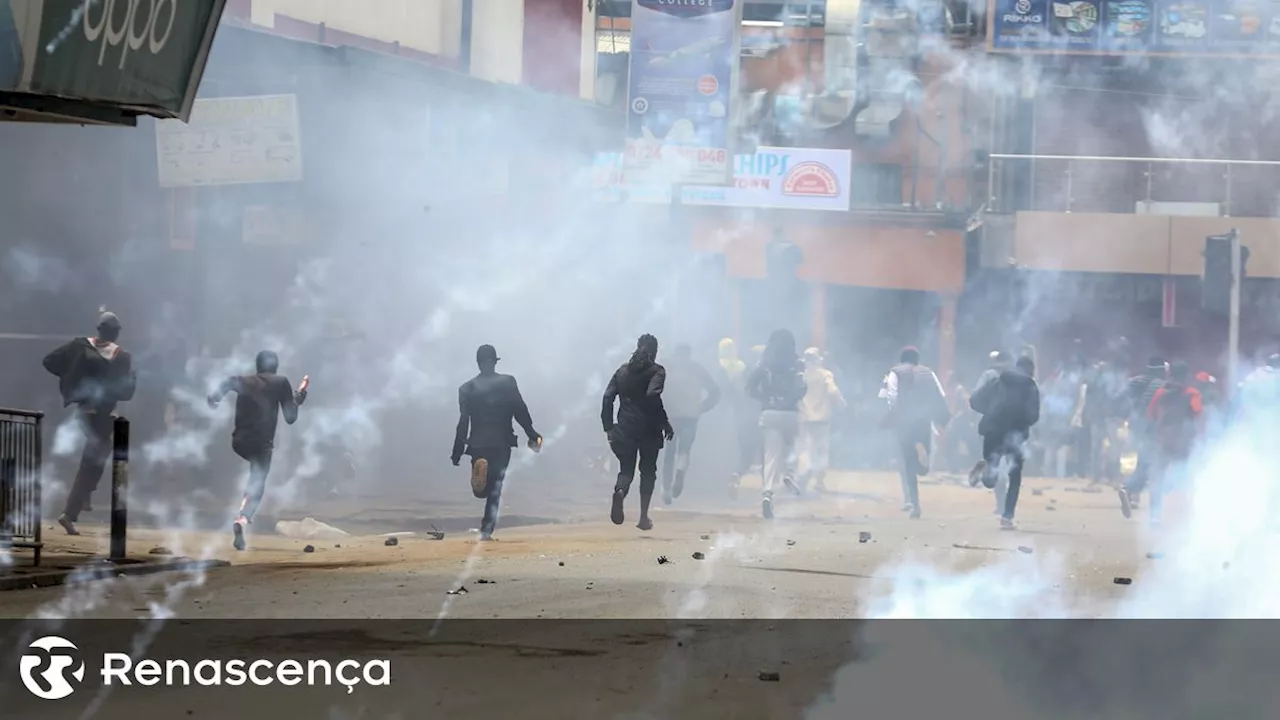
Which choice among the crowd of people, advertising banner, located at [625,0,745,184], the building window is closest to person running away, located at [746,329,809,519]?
the crowd of people

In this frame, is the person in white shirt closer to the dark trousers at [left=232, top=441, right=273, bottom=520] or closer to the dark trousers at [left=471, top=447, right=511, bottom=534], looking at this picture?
the dark trousers at [left=471, top=447, right=511, bottom=534]

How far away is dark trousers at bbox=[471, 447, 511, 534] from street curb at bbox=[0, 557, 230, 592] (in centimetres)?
242

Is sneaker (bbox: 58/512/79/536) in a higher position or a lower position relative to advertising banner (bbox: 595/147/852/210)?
lower

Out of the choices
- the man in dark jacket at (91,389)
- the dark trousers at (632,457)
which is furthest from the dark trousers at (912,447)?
the man in dark jacket at (91,389)

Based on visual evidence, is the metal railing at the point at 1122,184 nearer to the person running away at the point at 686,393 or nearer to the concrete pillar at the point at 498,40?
the concrete pillar at the point at 498,40

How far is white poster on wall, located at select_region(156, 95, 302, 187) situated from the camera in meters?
17.8

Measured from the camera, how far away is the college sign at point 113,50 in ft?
29.8

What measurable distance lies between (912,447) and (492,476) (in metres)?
4.54

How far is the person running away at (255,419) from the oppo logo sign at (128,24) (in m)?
2.71

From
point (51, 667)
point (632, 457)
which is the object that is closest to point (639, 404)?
point (632, 457)

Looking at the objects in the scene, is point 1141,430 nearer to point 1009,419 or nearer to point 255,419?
point 1009,419

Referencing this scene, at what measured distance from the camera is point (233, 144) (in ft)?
58.4

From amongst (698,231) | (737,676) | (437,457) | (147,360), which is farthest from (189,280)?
(737,676)

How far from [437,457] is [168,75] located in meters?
10.9
